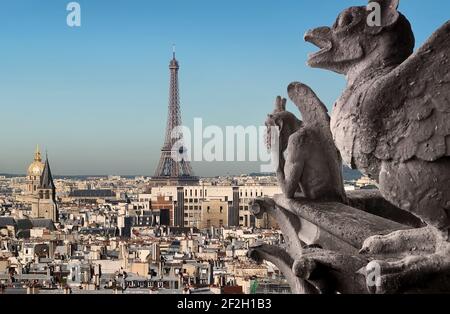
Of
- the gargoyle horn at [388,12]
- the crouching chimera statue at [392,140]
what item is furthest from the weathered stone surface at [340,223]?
the gargoyle horn at [388,12]

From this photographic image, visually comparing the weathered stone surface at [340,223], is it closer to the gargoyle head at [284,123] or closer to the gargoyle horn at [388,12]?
the gargoyle head at [284,123]

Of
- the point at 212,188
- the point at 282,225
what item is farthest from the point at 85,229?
the point at 282,225

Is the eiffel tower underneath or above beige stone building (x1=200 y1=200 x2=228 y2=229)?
above

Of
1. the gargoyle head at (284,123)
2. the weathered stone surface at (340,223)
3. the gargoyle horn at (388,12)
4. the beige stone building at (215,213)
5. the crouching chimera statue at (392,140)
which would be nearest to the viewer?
the crouching chimera statue at (392,140)

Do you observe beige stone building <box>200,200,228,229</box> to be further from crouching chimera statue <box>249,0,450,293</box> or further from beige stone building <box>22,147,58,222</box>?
crouching chimera statue <box>249,0,450,293</box>

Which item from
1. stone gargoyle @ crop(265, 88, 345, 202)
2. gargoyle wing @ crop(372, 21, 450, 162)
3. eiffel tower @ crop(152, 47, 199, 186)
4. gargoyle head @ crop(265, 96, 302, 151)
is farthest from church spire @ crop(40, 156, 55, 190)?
gargoyle wing @ crop(372, 21, 450, 162)

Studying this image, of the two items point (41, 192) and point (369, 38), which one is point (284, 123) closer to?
point (369, 38)

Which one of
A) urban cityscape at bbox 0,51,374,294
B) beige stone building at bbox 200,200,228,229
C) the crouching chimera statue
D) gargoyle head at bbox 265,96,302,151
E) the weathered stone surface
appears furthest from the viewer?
beige stone building at bbox 200,200,228,229
